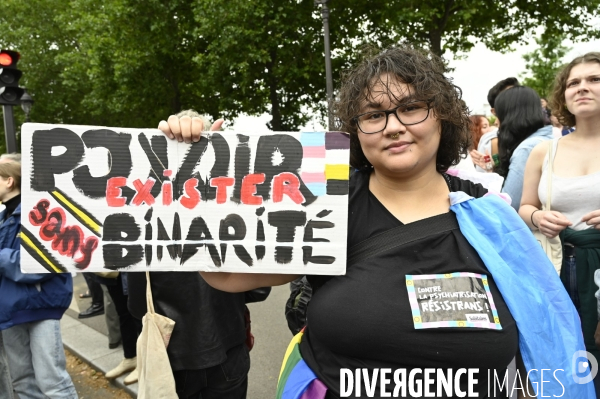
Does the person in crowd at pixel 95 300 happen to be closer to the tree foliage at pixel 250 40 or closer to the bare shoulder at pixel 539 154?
the bare shoulder at pixel 539 154

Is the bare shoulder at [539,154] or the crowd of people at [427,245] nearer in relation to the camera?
the crowd of people at [427,245]

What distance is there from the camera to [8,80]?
625 cm

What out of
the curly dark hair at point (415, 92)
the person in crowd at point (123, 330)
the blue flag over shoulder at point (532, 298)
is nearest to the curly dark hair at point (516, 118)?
the curly dark hair at point (415, 92)

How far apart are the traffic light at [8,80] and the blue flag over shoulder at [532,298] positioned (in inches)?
268

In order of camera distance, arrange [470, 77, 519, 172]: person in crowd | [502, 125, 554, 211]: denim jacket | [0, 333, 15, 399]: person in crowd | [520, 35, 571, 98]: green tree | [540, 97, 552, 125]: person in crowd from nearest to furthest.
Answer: [502, 125, 554, 211]: denim jacket → [0, 333, 15, 399]: person in crowd → [540, 97, 552, 125]: person in crowd → [470, 77, 519, 172]: person in crowd → [520, 35, 571, 98]: green tree

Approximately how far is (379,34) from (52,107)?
14100 mm

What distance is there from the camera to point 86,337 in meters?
4.82

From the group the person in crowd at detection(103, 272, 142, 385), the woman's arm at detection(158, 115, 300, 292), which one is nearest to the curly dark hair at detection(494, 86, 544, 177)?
the woman's arm at detection(158, 115, 300, 292)

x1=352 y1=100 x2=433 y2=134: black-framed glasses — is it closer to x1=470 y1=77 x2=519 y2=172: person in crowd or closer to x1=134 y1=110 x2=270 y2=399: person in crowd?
x1=134 y1=110 x2=270 y2=399: person in crowd

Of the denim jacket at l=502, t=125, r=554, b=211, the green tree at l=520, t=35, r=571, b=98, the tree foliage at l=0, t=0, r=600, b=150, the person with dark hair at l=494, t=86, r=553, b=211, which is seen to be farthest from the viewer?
the green tree at l=520, t=35, r=571, b=98

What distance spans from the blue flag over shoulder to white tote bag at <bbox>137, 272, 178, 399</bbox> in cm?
144

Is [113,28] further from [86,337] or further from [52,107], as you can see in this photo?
[86,337]

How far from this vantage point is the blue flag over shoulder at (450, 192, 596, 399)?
51.8 inches

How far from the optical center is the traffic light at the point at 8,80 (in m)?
6.16
